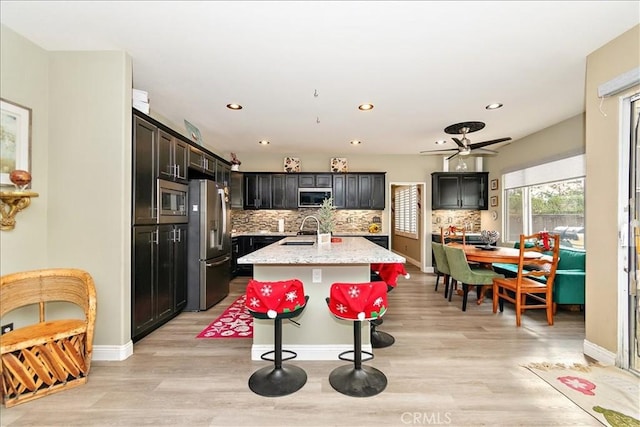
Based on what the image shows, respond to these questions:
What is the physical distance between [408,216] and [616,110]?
5.38 m

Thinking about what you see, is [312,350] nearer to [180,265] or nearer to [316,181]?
[180,265]

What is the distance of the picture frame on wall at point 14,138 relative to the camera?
212 cm

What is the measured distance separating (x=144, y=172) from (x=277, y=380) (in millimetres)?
2261

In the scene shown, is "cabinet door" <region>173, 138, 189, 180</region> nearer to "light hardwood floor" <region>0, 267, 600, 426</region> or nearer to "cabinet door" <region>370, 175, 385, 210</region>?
"light hardwood floor" <region>0, 267, 600, 426</region>

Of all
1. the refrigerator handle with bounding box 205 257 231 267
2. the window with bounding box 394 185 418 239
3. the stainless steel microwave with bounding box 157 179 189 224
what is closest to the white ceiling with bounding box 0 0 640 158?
the stainless steel microwave with bounding box 157 179 189 224

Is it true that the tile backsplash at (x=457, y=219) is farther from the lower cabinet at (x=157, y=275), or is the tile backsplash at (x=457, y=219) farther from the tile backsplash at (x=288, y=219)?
the lower cabinet at (x=157, y=275)

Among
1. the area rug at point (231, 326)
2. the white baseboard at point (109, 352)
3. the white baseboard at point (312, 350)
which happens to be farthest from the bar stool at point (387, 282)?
the white baseboard at point (109, 352)

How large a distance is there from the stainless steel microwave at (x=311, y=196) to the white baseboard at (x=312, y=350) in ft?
12.6

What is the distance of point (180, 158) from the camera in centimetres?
352

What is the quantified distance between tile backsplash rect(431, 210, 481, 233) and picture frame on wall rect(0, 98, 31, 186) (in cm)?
649

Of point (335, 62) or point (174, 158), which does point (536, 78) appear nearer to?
point (335, 62)

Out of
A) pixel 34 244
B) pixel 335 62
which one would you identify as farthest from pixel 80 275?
pixel 335 62

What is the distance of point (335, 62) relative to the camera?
2.62m

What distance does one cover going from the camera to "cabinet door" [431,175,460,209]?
625 centimetres
